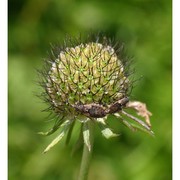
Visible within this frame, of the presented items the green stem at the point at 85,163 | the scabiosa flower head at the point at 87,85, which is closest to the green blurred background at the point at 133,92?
the scabiosa flower head at the point at 87,85

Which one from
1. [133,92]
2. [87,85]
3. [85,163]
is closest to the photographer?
[85,163]

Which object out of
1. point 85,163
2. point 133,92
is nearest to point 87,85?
point 85,163

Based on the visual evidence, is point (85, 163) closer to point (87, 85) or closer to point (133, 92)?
point (87, 85)

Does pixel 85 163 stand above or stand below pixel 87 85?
below

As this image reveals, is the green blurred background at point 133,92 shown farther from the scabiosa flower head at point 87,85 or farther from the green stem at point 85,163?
the green stem at point 85,163

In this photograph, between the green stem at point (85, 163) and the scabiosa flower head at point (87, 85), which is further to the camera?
the scabiosa flower head at point (87, 85)

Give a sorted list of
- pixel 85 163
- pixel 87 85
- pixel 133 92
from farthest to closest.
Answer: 1. pixel 133 92
2. pixel 87 85
3. pixel 85 163

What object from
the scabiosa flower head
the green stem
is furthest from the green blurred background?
the green stem
